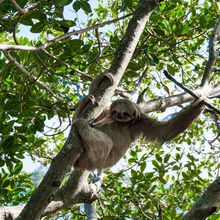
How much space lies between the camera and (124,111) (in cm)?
395

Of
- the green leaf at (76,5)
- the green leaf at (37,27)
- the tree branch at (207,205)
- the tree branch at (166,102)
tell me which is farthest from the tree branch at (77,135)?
the tree branch at (207,205)

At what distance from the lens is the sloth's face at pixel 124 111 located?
3.95 metres

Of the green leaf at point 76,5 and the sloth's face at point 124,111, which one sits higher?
the green leaf at point 76,5

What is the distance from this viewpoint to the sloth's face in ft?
12.9

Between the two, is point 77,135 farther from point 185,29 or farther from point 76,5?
point 185,29

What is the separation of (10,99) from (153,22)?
294 cm

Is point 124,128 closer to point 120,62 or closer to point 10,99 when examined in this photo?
point 120,62

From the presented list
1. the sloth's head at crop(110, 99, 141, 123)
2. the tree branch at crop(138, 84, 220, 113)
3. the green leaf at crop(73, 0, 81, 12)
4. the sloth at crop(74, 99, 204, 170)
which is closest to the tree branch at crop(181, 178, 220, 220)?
the sloth at crop(74, 99, 204, 170)

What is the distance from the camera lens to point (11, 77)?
465 centimetres

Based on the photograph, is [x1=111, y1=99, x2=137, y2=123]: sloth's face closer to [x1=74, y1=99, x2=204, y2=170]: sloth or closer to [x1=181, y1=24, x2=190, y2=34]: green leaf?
[x1=74, y1=99, x2=204, y2=170]: sloth

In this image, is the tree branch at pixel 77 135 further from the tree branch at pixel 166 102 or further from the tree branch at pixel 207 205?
the tree branch at pixel 207 205

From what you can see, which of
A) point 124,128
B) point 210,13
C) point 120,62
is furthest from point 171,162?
point 210,13

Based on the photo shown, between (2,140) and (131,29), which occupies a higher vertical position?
(131,29)

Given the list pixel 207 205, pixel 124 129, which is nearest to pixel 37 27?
pixel 124 129
